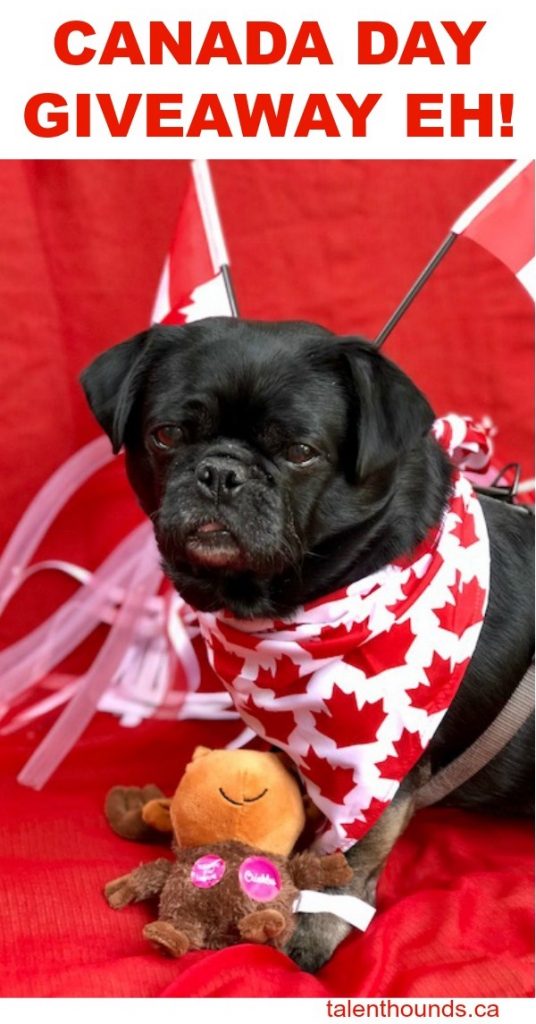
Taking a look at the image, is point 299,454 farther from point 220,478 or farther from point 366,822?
point 366,822

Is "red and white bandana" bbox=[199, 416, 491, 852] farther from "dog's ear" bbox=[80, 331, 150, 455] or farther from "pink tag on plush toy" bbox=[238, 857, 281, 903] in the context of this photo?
"dog's ear" bbox=[80, 331, 150, 455]

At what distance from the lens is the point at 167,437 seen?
73.5 inches

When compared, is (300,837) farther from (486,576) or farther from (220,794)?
(486,576)

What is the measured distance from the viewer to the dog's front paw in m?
1.89

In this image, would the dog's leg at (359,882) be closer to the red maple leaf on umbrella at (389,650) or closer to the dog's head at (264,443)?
the red maple leaf on umbrella at (389,650)

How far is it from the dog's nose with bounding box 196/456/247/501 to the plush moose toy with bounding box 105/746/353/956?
1.67ft

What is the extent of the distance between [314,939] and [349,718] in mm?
386

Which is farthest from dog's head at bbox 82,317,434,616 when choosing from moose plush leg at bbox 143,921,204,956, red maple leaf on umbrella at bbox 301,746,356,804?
moose plush leg at bbox 143,921,204,956

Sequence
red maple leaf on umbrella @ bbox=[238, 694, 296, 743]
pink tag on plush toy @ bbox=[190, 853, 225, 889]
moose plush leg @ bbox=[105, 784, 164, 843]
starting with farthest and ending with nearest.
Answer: moose plush leg @ bbox=[105, 784, 164, 843]
red maple leaf on umbrella @ bbox=[238, 694, 296, 743]
pink tag on plush toy @ bbox=[190, 853, 225, 889]

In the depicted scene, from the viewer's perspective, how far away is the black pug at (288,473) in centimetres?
177

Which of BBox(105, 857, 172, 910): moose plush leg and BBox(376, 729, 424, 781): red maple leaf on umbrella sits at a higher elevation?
BBox(376, 729, 424, 781): red maple leaf on umbrella

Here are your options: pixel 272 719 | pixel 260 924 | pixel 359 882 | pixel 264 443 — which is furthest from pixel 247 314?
pixel 260 924
